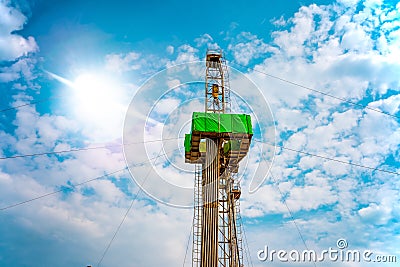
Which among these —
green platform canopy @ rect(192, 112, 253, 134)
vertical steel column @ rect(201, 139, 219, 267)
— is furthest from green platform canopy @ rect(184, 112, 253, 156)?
vertical steel column @ rect(201, 139, 219, 267)

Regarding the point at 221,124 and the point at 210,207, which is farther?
the point at 221,124

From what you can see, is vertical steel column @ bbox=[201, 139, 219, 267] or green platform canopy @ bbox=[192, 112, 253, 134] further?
green platform canopy @ bbox=[192, 112, 253, 134]

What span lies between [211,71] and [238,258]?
52.6ft

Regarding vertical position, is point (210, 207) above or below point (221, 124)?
below

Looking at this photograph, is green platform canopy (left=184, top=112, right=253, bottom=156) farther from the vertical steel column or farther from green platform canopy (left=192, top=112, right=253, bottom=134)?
the vertical steel column

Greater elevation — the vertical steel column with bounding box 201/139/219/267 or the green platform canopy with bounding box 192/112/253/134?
the green platform canopy with bounding box 192/112/253/134

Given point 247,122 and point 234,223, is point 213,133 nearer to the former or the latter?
point 247,122

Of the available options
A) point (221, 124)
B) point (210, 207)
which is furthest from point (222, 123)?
point (210, 207)

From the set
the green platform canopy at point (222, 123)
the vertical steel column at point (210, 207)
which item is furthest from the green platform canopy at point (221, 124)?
the vertical steel column at point (210, 207)

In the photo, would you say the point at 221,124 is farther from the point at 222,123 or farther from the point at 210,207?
the point at 210,207

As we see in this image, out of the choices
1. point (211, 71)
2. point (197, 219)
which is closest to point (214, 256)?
point (197, 219)

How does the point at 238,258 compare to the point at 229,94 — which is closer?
the point at 238,258

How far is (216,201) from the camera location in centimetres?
2431

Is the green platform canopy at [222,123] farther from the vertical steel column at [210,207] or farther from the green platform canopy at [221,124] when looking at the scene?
the vertical steel column at [210,207]
